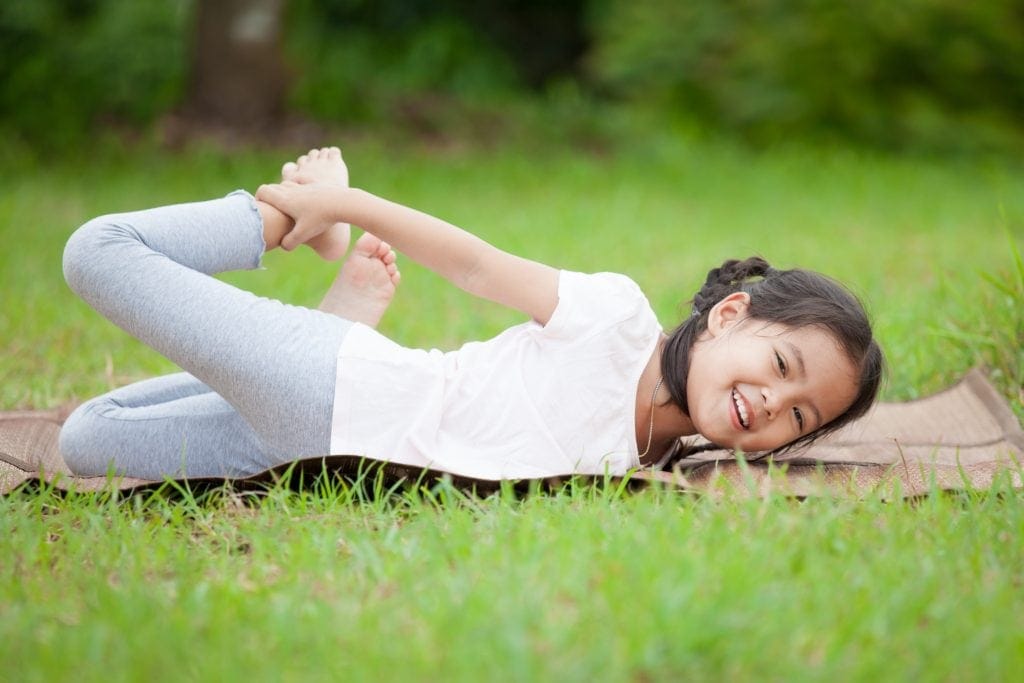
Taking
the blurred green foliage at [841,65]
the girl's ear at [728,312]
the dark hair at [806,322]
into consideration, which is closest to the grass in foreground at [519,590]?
the dark hair at [806,322]

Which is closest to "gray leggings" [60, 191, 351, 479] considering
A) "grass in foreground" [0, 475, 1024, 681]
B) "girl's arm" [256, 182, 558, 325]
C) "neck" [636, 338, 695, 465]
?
"girl's arm" [256, 182, 558, 325]

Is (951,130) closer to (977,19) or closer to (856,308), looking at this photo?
(977,19)

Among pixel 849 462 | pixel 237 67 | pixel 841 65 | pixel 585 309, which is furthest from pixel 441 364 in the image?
pixel 841 65

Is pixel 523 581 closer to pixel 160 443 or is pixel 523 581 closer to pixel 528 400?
pixel 528 400

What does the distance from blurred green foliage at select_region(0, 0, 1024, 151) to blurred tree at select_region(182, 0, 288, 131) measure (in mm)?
361

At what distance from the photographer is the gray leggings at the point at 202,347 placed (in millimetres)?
2430

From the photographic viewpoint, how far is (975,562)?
1998 millimetres

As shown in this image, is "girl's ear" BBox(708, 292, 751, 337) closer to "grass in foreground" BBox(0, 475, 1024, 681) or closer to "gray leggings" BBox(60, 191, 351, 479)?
"grass in foreground" BBox(0, 475, 1024, 681)

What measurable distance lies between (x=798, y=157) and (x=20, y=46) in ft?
19.7

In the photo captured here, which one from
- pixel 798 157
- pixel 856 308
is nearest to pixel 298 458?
pixel 856 308

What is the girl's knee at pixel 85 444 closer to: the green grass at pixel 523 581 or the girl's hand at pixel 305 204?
the green grass at pixel 523 581

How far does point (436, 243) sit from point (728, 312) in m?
0.69

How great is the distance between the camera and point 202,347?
2.42 m

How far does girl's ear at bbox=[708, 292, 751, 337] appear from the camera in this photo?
2570 mm
